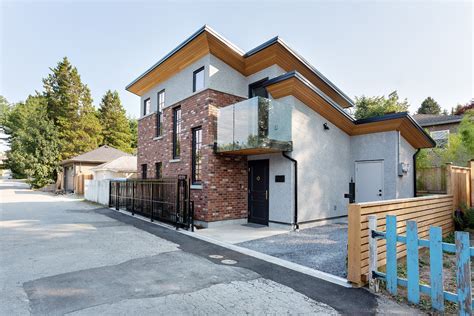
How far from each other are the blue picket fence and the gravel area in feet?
3.14

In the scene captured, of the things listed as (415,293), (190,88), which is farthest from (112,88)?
(415,293)

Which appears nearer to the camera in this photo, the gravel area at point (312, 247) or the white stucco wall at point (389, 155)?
the gravel area at point (312, 247)

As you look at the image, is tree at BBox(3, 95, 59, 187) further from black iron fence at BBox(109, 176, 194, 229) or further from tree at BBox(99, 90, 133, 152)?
black iron fence at BBox(109, 176, 194, 229)

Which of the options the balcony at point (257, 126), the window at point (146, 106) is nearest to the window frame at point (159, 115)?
→ the window at point (146, 106)

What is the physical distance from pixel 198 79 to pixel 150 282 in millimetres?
8582

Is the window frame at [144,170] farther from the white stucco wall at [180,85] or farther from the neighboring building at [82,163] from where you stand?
the neighboring building at [82,163]

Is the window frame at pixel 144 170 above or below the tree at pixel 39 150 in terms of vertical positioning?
below

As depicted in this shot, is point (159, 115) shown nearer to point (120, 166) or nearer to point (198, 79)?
point (198, 79)

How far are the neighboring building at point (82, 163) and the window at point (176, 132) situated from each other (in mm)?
18647

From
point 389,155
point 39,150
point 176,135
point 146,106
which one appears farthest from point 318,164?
point 39,150

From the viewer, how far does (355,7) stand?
9.52m

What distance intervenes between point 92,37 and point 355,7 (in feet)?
36.4

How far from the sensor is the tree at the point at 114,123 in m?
44.7

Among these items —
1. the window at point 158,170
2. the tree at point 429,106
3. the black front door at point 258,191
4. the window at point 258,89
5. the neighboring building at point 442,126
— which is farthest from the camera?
the tree at point 429,106
